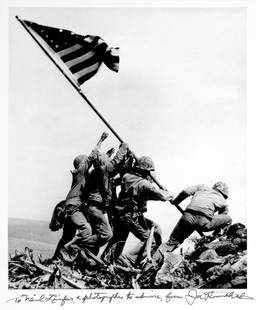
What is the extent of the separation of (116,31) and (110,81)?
1.96 ft

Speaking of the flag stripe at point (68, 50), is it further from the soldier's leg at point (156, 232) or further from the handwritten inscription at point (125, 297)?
the handwritten inscription at point (125, 297)

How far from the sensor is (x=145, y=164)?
26.0 ft

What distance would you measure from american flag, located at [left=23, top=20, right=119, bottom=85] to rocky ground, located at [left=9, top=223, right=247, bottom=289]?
2.18 metres

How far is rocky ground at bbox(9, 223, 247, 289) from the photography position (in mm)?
7859

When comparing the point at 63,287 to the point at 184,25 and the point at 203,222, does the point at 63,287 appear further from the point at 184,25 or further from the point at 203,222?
the point at 184,25

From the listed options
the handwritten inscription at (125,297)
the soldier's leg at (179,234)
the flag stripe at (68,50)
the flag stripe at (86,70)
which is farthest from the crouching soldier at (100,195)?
the flag stripe at (68,50)

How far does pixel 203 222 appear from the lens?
7.91 meters

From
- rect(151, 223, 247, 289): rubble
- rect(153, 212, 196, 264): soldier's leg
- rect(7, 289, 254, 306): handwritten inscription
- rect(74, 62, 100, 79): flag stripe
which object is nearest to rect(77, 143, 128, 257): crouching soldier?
rect(7, 289, 254, 306): handwritten inscription

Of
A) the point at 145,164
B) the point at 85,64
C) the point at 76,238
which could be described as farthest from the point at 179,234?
the point at 85,64

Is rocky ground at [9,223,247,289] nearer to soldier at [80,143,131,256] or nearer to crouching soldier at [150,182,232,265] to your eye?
crouching soldier at [150,182,232,265]

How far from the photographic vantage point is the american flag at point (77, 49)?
7.82 metres

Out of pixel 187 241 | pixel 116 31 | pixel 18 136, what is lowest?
pixel 187 241

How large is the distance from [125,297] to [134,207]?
104 centimetres

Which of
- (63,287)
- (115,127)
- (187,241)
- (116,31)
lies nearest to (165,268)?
(187,241)
